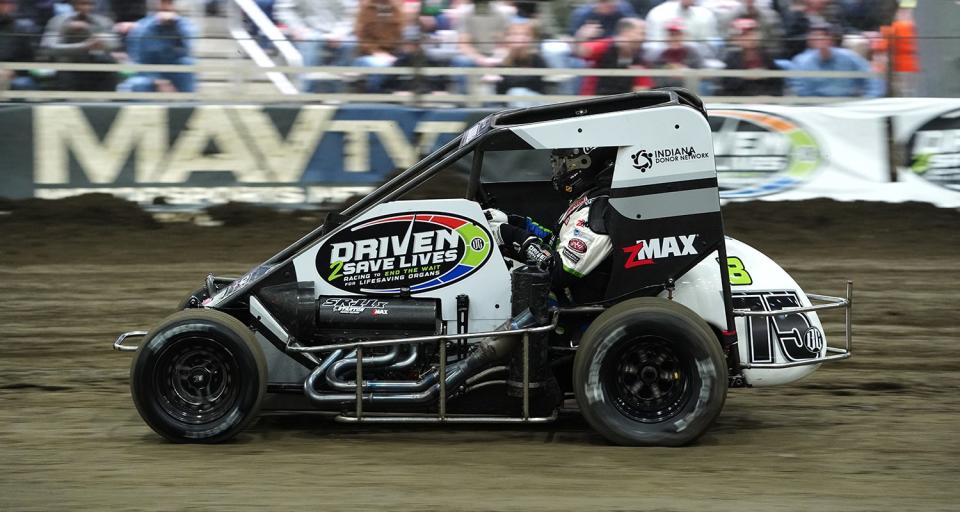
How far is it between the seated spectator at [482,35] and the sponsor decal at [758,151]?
225cm

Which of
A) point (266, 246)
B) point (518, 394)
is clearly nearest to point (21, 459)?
point (518, 394)

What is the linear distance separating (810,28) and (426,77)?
390cm

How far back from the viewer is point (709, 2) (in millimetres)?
11875

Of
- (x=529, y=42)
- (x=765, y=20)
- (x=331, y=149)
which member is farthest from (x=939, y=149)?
(x=331, y=149)

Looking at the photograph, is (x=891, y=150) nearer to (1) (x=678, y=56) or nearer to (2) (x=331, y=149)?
(1) (x=678, y=56)

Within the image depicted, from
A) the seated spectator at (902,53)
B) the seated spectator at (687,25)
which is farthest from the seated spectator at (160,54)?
the seated spectator at (902,53)

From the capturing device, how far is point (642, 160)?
18.0 ft

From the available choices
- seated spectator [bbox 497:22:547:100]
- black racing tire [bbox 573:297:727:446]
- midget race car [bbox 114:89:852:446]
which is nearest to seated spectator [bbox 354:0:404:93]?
seated spectator [bbox 497:22:547:100]

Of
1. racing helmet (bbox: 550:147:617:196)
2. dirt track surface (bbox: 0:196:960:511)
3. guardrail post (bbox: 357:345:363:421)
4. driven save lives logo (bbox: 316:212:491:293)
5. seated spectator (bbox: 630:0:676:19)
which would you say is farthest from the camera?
seated spectator (bbox: 630:0:676:19)

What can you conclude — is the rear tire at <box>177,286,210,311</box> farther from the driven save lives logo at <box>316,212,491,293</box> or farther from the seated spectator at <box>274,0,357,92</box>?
the seated spectator at <box>274,0,357,92</box>

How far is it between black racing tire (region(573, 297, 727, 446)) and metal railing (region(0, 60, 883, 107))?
649 centimetres

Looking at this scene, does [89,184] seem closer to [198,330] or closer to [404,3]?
[404,3]

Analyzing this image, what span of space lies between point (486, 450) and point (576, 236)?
1097mm

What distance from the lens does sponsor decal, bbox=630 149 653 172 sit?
5480mm
